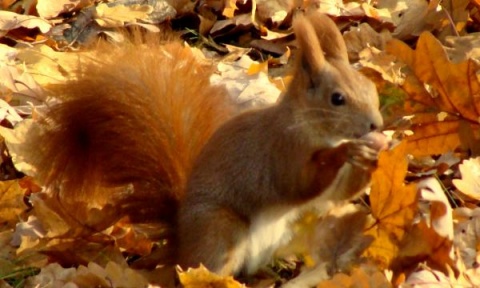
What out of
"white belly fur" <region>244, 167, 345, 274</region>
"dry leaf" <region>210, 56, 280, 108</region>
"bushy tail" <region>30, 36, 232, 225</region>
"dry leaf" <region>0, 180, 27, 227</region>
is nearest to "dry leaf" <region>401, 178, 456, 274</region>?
"white belly fur" <region>244, 167, 345, 274</region>

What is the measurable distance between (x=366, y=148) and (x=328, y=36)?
39cm

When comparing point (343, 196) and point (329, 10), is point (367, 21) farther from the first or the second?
point (343, 196)

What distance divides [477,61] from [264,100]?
77cm

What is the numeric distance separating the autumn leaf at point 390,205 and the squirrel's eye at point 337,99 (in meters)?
0.20

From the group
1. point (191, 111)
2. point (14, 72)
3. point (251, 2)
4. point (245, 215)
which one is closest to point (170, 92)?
point (191, 111)

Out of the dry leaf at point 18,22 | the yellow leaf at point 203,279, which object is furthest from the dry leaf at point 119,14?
the yellow leaf at point 203,279

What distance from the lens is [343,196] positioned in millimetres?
2883

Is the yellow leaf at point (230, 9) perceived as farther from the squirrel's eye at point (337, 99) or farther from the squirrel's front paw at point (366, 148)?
the squirrel's front paw at point (366, 148)

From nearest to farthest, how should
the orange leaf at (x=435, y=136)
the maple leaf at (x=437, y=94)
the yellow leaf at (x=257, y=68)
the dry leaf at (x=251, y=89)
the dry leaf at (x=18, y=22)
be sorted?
the maple leaf at (x=437, y=94)
the orange leaf at (x=435, y=136)
the dry leaf at (x=251, y=89)
the yellow leaf at (x=257, y=68)
the dry leaf at (x=18, y=22)

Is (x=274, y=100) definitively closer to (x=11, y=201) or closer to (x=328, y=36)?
(x=328, y=36)

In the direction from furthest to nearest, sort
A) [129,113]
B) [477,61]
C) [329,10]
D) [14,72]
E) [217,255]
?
[329,10]
[14,72]
[477,61]
[129,113]
[217,255]

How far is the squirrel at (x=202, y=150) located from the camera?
9.23 feet

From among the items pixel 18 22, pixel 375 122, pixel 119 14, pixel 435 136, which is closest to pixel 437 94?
pixel 435 136

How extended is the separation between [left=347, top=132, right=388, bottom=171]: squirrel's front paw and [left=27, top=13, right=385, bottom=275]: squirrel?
0.08ft
